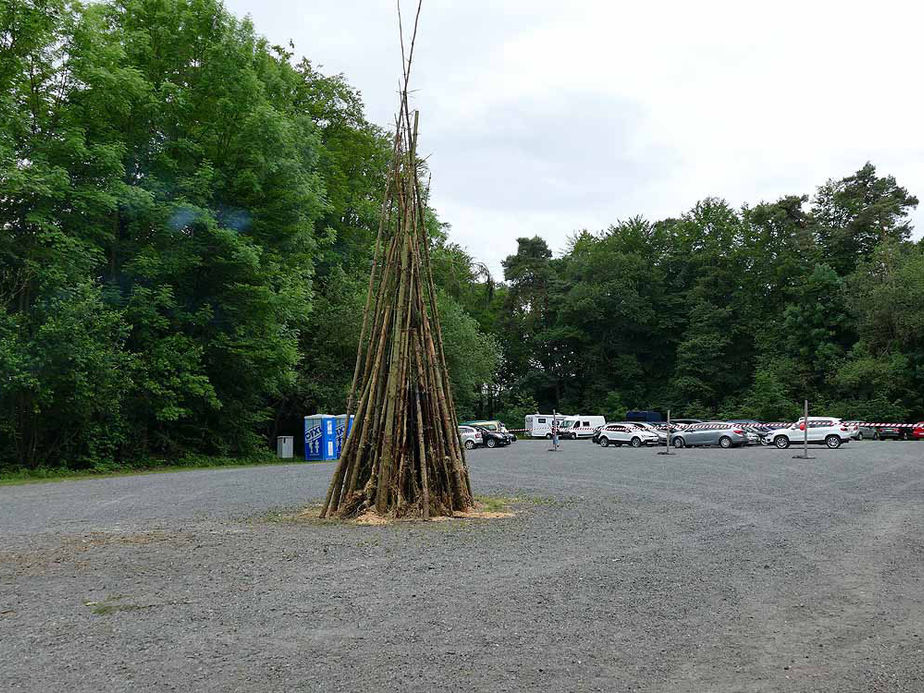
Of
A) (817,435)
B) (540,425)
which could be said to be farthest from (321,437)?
(540,425)

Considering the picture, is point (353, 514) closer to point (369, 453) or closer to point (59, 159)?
point (369, 453)

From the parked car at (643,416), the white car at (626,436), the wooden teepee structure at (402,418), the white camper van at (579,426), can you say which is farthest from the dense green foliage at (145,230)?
the parked car at (643,416)

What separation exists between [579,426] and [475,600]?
50691 millimetres

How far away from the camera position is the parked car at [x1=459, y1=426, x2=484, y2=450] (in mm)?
41131

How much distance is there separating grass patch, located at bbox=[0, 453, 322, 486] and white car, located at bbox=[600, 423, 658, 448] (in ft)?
58.4

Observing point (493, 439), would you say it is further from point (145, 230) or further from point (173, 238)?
point (145, 230)

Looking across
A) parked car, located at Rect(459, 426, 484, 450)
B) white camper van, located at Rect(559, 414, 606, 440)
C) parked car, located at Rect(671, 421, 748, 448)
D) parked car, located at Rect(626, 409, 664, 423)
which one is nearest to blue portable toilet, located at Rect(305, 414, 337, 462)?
parked car, located at Rect(459, 426, 484, 450)

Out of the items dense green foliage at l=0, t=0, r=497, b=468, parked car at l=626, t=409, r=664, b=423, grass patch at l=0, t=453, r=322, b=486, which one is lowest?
grass patch at l=0, t=453, r=322, b=486

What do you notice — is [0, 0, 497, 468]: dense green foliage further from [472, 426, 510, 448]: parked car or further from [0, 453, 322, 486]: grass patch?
[472, 426, 510, 448]: parked car

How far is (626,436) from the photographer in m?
41.8

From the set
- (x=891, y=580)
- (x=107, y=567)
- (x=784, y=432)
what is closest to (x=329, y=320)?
(x=784, y=432)

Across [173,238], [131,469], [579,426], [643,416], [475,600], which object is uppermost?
[173,238]

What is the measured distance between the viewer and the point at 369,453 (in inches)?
465

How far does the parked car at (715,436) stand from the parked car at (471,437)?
10396mm
